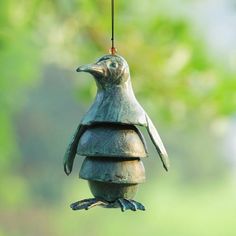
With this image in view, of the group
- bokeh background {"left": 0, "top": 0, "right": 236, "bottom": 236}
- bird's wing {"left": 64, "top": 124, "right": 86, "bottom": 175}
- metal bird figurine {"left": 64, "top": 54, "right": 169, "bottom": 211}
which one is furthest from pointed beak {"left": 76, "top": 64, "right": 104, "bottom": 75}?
bokeh background {"left": 0, "top": 0, "right": 236, "bottom": 236}

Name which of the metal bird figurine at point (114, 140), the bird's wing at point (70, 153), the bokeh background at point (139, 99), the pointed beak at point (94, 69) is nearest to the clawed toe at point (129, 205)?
the metal bird figurine at point (114, 140)

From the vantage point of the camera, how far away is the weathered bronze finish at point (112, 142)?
1534mm

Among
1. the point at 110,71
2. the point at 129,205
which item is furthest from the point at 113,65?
the point at 129,205

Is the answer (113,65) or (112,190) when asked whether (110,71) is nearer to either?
(113,65)

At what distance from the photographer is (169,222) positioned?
25.5 ft

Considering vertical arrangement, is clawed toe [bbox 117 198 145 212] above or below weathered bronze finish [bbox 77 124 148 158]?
below

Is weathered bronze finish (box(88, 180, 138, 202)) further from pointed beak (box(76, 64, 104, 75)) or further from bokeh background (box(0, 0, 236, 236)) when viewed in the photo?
bokeh background (box(0, 0, 236, 236))

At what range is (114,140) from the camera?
60.6 inches

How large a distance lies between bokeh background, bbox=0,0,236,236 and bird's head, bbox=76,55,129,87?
1207 millimetres

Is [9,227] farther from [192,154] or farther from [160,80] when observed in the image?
[160,80]

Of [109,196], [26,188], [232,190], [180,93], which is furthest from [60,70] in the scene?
[109,196]

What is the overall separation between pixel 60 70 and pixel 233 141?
5.83 feet

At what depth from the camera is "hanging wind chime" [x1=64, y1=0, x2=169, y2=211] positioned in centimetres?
153

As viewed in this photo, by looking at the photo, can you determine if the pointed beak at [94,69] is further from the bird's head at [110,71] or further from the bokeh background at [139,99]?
the bokeh background at [139,99]
